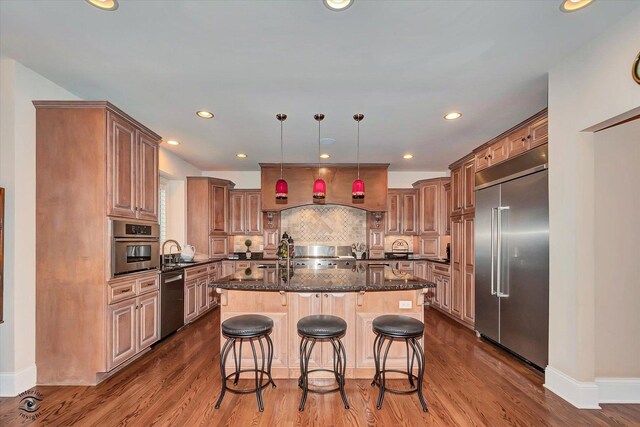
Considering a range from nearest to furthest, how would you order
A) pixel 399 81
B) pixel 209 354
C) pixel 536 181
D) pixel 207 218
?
pixel 399 81, pixel 536 181, pixel 209 354, pixel 207 218

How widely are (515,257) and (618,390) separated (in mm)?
1264

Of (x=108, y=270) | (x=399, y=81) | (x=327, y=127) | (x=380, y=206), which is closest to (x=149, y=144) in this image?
(x=108, y=270)

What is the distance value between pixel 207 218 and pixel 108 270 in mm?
2977

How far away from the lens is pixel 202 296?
4.99m

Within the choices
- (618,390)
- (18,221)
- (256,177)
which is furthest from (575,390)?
(256,177)

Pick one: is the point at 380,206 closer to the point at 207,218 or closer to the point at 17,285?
the point at 207,218

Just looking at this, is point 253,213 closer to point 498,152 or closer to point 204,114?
point 204,114

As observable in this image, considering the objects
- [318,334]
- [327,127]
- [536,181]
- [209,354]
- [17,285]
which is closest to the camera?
[318,334]

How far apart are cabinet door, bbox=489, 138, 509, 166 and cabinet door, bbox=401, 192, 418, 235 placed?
8.36ft

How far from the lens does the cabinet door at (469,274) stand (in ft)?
13.9

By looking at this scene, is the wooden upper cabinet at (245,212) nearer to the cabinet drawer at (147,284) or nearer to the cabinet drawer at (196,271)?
the cabinet drawer at (196,271)

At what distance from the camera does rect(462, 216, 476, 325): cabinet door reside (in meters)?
4.22

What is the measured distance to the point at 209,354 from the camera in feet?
11.2

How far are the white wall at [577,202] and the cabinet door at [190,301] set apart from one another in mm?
4280
